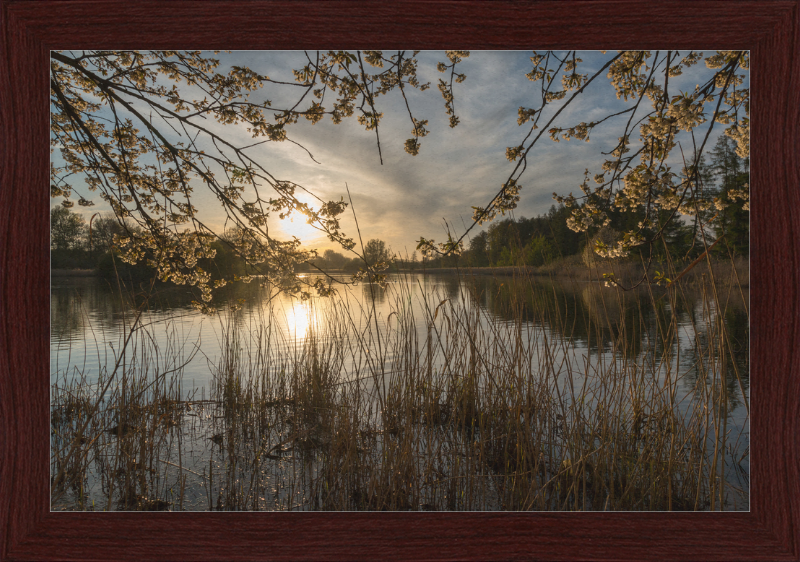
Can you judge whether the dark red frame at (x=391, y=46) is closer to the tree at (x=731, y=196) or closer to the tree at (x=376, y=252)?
the tree at (x=731, y=196)

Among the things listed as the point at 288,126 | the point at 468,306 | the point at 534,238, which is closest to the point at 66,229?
the point at 288,126

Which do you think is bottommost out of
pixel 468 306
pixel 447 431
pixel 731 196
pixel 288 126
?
pixel 447 431

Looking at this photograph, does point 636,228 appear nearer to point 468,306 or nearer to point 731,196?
point 731,196

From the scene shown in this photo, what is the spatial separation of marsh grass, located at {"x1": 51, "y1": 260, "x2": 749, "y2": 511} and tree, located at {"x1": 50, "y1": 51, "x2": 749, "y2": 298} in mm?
355

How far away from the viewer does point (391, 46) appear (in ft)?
2.74

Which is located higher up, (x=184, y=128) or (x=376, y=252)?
(x=184, y=128)

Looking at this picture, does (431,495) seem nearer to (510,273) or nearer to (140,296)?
(510,273)

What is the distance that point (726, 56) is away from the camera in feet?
2.93

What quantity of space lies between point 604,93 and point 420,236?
0.74 meters

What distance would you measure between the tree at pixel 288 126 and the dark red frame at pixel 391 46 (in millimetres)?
82

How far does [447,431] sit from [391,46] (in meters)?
1.30
